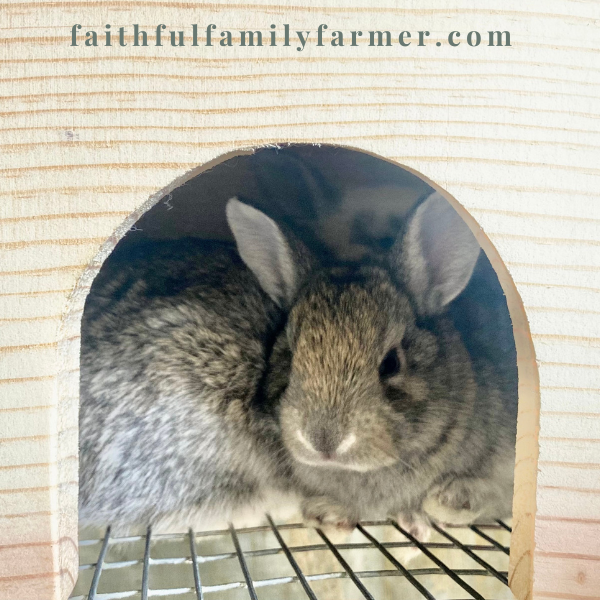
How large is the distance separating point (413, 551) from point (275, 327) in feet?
2.18

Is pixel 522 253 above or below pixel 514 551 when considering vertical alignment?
above

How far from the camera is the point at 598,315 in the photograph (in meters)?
1.12

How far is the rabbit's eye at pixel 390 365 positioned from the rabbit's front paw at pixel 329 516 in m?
0.40

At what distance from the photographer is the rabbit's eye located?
1.45 m

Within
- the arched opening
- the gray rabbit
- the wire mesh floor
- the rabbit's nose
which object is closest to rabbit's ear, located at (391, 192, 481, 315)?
the gray rabbit

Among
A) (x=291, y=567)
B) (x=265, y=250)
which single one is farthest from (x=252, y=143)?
(x=291, y=567)

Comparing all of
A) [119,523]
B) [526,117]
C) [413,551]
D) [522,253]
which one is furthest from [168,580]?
[526,117]

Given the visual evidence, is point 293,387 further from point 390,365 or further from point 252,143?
point 252,143

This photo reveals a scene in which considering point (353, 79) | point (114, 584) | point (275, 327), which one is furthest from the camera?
point (114, 584)

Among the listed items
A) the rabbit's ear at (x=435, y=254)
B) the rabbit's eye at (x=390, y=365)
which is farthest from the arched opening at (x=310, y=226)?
the rabbit's eye at (x=390, y=365)

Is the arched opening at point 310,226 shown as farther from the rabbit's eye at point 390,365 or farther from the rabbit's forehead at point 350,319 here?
the rabbit's eye at point 390,365

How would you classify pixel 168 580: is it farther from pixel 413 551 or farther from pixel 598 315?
pixel 598 315

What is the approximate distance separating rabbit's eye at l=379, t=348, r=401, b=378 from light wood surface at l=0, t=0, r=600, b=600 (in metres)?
0.40

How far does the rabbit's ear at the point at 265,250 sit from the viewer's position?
1464 mm
